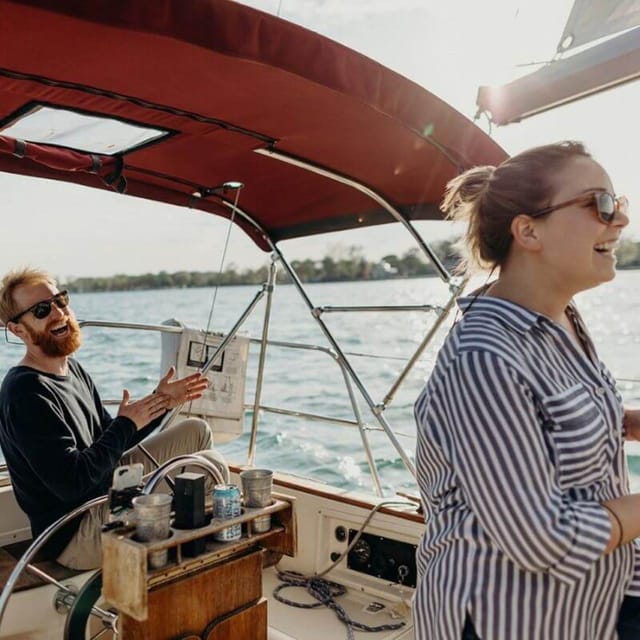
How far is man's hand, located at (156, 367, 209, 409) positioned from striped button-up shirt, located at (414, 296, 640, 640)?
4.55 feet

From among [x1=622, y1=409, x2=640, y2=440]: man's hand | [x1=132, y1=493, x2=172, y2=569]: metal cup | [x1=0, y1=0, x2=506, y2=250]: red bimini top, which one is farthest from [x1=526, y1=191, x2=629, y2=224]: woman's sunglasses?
[x1=132, y1=493, x2=172, y2=569]: metal cup

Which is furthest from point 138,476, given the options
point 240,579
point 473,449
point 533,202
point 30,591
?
point 533,202

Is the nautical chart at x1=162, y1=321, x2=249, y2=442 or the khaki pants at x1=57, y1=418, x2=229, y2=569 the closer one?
the khaki pants at x1=57, y1=418, x2=229, y2=569

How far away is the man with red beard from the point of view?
1.85 m

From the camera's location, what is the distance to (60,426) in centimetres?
190

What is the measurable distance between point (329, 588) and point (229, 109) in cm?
162

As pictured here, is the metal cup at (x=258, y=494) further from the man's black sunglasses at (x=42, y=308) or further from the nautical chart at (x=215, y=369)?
the nautical chart at (x=215, y=369)

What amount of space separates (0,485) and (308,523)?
1134 mm

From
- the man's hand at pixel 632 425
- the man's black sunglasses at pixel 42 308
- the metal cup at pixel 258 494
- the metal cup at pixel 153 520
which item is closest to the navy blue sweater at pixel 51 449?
the man's black sunglasses at pixel 42 308

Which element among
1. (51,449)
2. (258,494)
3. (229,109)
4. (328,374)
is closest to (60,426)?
(51,449)

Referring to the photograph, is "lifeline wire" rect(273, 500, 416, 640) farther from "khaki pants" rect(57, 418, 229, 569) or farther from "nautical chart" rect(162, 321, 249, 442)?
"nautical chart" rect(162, 321, 249, 442)

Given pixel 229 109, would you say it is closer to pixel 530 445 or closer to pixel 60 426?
pixel 60 426

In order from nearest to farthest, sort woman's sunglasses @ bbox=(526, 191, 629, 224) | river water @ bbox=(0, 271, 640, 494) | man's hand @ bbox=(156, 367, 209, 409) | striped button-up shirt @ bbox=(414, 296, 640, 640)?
striped button-up shirt @ bbox=(414, 296, 640, 640)
woman's sunglasses @ bbox=(526, 191, 629, 224)
man's hand @ bbox=(156, 367, 209, 409)
river water @ bbox=(0, 271, 640, 494)

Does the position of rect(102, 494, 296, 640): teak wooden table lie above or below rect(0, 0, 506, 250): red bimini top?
below
